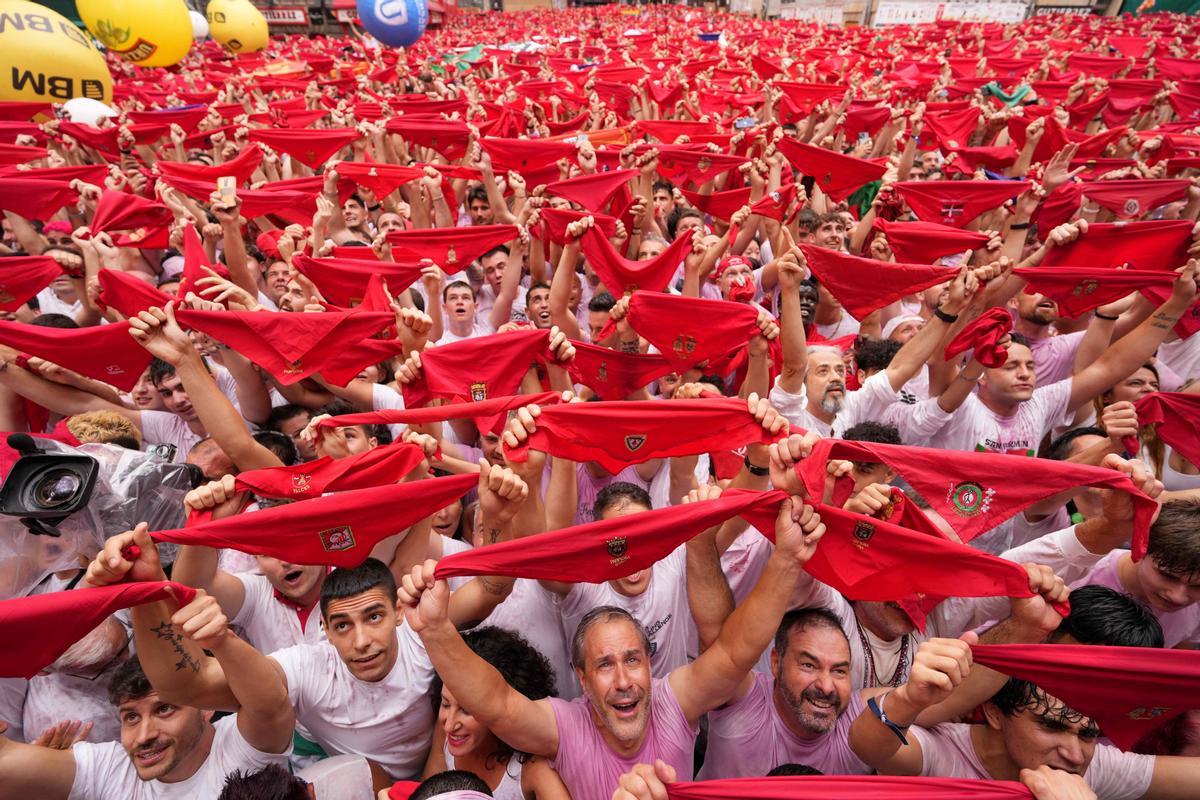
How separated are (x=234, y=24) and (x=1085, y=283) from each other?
76.3 feet

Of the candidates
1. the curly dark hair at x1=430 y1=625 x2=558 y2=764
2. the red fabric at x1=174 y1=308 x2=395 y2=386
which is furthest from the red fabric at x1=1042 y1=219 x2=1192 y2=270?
the red fabric at x1=174 y1=308 x2=395 y2=386

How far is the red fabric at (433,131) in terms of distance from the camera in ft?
25.5

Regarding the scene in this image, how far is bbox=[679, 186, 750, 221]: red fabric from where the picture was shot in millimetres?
6523

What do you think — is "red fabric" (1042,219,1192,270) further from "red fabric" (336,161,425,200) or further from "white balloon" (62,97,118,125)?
"white balloon" (62,97,118,125)

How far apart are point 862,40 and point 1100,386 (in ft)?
66.3

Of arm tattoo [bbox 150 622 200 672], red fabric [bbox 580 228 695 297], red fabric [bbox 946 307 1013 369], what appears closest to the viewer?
arm tattoo [bbox 150 622 200 672]

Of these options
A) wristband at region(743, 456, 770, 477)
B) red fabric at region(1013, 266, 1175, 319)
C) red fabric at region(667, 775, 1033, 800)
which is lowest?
red fabric at region(667, 775, 1033, 800)

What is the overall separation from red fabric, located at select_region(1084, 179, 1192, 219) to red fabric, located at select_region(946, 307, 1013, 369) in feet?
10.6

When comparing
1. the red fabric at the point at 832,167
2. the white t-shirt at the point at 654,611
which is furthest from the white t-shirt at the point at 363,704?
the red fabric at the point at 832,167

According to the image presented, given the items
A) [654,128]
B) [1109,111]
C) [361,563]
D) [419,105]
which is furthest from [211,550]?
[1109,111]

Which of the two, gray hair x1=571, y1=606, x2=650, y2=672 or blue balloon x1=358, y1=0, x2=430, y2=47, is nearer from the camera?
gray hair x1=571, y1=606, x2=650, y2=672

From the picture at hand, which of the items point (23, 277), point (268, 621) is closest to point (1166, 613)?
point (268, 621)

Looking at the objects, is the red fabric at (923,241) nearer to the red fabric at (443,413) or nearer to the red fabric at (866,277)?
the red fabric at (866,277)

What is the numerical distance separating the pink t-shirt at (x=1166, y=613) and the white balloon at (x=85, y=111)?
1150cm
